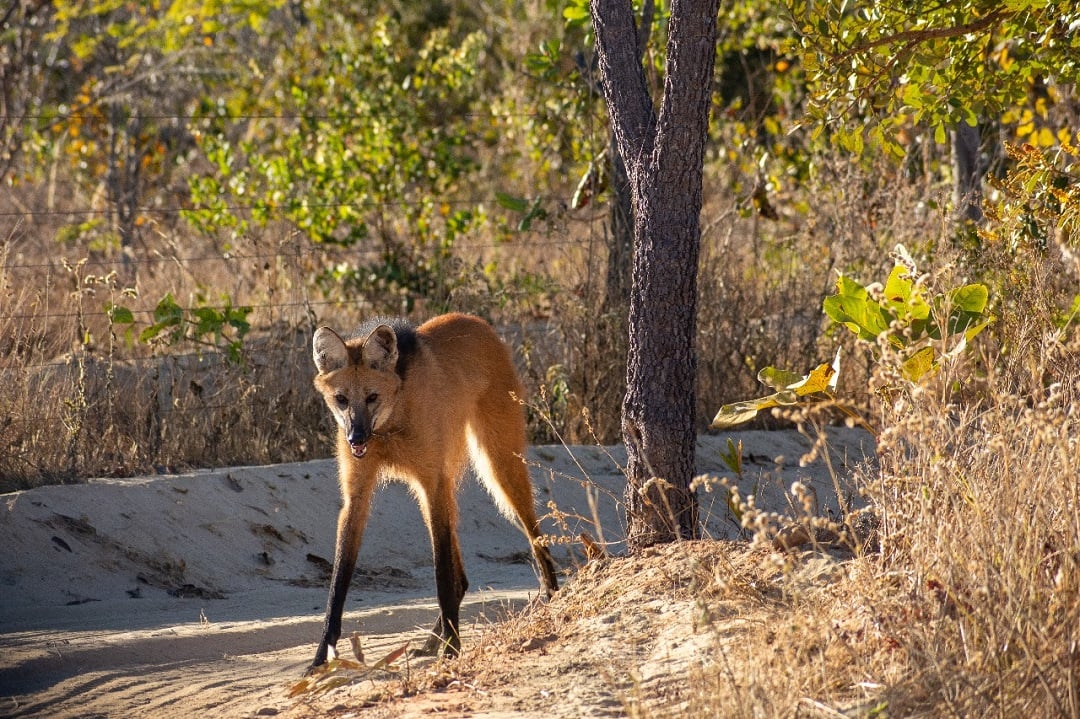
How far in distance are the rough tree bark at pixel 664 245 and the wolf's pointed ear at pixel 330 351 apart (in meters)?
1.29

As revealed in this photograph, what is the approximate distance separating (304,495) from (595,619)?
3196 millimetres

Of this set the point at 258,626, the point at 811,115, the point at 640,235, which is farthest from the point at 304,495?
the point at 811,115

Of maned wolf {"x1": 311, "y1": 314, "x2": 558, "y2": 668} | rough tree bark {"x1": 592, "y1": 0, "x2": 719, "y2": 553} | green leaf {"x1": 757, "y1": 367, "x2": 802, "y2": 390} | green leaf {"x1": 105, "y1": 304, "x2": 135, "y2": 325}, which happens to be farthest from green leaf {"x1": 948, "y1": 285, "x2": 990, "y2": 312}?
green leaf {"x1": 105, "y1": 304, "x2": 135, "y2": 325}

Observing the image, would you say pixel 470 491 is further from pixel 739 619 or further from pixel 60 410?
pixel 739 619

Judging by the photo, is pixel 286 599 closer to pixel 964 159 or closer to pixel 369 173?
pixel 369 173

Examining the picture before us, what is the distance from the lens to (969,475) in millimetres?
3717

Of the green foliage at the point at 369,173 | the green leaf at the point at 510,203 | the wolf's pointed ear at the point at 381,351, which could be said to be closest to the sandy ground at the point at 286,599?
the wolf's pointed ear at the point at 381,351

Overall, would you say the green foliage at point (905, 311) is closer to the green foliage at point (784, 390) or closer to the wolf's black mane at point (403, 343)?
the green foliage at point (784, 390)

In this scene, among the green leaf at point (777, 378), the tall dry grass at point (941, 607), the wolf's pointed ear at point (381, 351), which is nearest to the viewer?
the tall dry grass at point (941, 607)

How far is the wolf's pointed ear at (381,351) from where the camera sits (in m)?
5.20

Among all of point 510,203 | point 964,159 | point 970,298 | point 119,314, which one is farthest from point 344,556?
point 964,159

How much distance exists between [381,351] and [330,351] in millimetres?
233

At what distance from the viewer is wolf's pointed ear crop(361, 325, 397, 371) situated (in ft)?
17.1

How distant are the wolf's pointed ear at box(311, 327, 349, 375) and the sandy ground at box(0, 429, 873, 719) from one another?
115 cm
